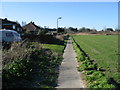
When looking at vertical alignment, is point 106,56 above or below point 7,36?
below

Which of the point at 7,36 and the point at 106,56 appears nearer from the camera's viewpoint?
the point at 106,56

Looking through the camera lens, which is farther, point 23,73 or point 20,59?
point 20,59

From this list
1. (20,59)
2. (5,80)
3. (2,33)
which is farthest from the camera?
(2,33)

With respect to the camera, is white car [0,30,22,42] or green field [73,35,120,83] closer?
green field [73,35,120,83]

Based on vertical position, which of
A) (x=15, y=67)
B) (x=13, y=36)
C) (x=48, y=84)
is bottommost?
(x=48, y=84)

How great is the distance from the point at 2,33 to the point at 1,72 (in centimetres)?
1206

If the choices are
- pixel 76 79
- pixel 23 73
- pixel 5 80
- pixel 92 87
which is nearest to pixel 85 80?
pixel 76 79

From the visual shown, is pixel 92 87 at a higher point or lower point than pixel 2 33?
lower

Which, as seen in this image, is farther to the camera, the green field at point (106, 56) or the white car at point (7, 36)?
the white car at point (7, 36)

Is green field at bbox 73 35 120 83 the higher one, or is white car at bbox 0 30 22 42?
white car at bbox 0 30 22 42

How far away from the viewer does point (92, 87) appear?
237 inches

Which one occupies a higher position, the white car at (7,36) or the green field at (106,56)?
the white car at (7,36)

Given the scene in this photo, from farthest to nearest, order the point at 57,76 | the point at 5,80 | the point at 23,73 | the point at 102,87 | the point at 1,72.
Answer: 1. the point at 57,76
2. the point at 23,73
3. the point at 1,72
4. the point at 5,80
5. the point at 102,87

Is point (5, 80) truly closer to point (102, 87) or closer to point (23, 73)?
point (23, 73)
